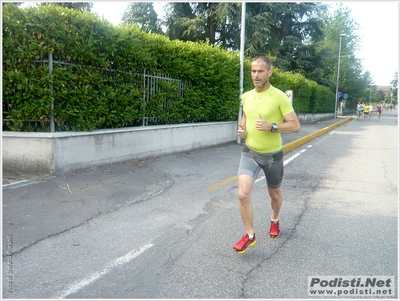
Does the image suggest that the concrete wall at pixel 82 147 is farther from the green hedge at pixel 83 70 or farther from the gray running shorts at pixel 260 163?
the gray running shorts at pixel 260 163

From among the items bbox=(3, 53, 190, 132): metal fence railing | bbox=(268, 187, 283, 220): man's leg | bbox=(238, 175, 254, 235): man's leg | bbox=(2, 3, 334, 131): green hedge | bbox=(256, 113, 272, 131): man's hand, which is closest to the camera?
bbox=(256, 113, 272, 131): man's hand

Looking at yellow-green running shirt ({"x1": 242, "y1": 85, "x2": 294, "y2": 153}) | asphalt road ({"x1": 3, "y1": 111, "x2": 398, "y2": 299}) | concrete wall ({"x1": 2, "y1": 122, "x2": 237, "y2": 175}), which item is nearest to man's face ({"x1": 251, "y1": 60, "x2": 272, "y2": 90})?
yellow-green running shirt ({"x1": 242, "y1": 85, "x2": 294, "y2": 153})

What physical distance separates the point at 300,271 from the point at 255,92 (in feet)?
5.99

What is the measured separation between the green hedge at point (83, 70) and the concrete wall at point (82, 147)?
29 cm

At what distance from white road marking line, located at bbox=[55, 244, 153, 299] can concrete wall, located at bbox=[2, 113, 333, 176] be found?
3.13 metres

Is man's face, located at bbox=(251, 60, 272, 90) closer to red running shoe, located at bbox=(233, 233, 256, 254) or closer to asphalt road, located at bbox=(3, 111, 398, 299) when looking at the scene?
red running shoe, located at bbox=(233, 233, 256, 254)

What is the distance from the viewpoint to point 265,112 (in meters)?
3.65

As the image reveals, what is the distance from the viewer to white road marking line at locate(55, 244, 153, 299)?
2.89 metres

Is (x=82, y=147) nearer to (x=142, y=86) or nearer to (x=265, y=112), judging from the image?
(x=142, y=86)

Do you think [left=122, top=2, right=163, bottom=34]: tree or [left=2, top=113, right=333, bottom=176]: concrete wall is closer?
[left=2, top=113, right=333, bottom=176]: concrete wall

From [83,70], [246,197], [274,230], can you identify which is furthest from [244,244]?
[83,70]

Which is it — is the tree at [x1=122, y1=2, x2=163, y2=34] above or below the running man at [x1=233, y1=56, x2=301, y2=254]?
above

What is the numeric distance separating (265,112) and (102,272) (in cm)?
218

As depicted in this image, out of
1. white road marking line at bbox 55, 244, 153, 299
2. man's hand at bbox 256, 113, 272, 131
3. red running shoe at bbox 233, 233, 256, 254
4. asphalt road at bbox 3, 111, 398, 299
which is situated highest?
man's hand at bbox 256, 113, 272, 131
